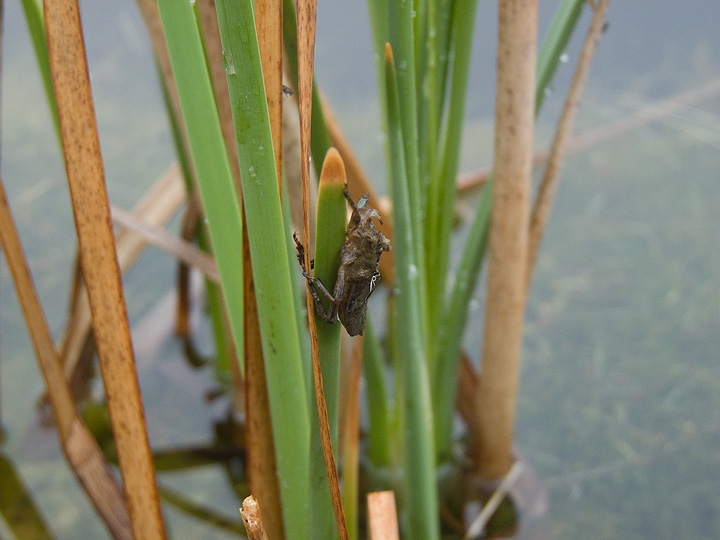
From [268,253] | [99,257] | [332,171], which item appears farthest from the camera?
[99,257]

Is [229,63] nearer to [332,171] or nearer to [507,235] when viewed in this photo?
[332,171]

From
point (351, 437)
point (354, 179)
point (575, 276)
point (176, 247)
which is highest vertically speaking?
point (354, 179)

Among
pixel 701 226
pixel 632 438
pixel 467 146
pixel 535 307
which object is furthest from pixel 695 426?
pixel 467 146

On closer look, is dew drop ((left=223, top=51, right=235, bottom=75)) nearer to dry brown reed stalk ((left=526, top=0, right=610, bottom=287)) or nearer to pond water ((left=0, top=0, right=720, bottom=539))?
dry brown reed stalk ((left=526, top=0, right=610, bottom=287))

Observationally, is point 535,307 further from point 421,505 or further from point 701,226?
point 421,505

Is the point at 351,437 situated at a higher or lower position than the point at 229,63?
lower

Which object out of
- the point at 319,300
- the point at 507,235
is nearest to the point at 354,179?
the point at 507,235

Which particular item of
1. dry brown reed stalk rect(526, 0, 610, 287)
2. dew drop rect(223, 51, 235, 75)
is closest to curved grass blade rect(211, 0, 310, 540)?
dew drop rect(223, 51, 235, 75)

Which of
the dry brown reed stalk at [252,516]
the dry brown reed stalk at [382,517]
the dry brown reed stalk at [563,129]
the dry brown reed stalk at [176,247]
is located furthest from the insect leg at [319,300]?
the dry brown reed stalk at [176,247]
